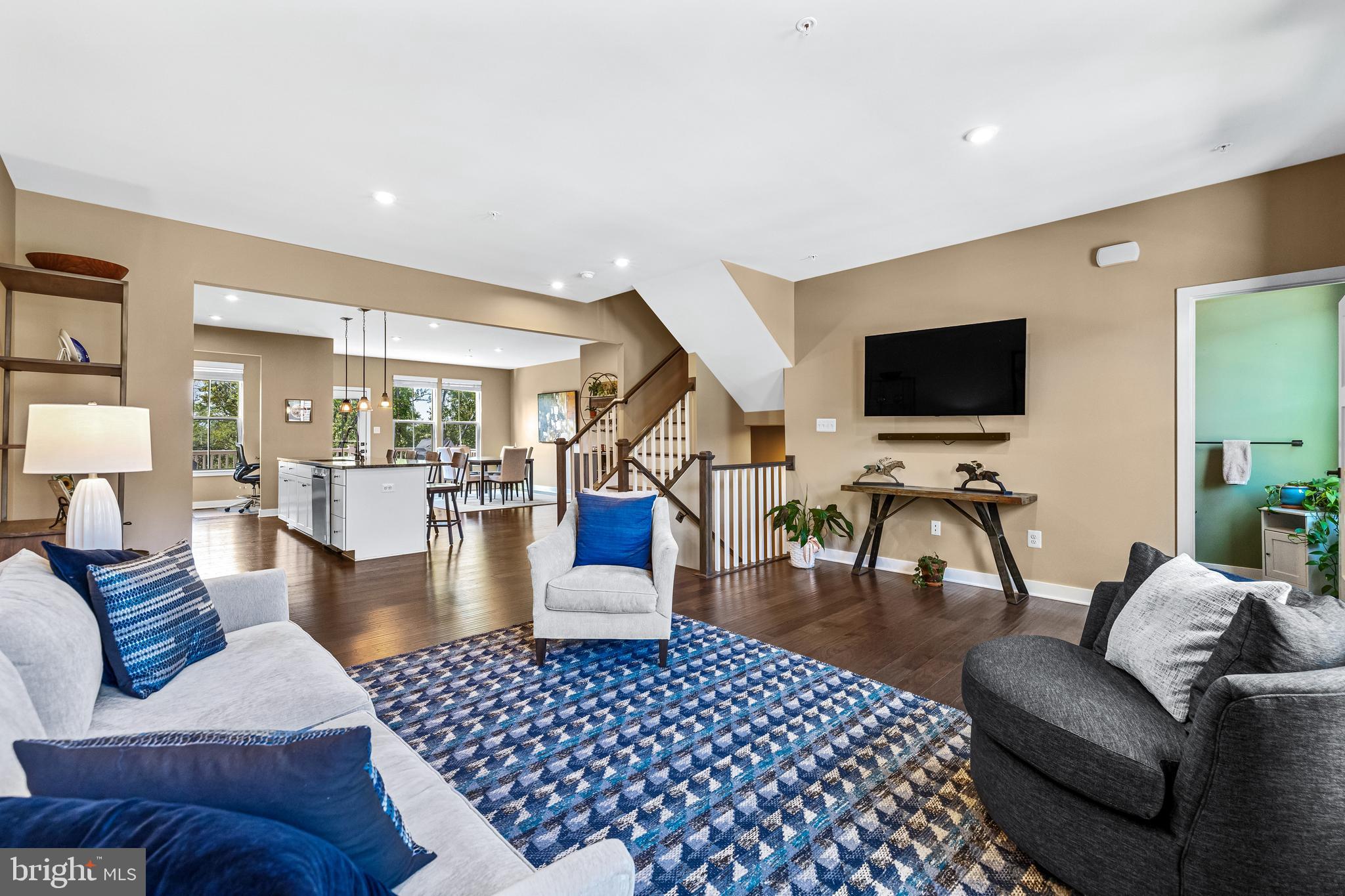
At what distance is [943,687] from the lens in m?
2.67

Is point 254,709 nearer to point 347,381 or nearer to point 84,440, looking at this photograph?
point 84,440

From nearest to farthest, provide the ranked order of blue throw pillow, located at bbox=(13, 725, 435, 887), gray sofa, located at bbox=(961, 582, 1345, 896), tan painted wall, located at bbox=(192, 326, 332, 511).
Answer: blue throw pillow, located at bbox=(13, 725, 435, 887) < gray sofa, located at bbox=(961, 582, 1345, 896) < tan painted wall, located at bbox=(192, 326, 332, 511)

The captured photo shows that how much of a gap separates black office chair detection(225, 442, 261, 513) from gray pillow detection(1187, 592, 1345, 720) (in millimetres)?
9894

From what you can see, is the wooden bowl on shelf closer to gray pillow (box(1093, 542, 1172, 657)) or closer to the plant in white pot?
the plant in white pot

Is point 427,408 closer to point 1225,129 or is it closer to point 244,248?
Result: point 244,248

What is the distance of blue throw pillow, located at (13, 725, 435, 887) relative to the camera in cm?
68

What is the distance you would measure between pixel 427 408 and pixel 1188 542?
1143 cm

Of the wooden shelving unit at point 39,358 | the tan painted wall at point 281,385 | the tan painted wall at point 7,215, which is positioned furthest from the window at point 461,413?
the wooden shelving unit at point 39,358

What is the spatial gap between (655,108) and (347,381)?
9.60 meters

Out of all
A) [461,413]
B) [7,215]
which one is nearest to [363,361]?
[461,413]

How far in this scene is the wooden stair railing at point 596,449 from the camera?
612 cm

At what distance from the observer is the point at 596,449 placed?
23.9 ft

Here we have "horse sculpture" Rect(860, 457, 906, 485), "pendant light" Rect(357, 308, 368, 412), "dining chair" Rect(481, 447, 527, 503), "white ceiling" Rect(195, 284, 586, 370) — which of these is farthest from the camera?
"dining chair" Rect(481, 447, 527, 503)

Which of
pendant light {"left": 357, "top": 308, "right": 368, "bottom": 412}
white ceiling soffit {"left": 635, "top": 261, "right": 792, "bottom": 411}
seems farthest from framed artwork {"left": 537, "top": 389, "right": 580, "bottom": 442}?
white ceiling soffit {"left": 635, "top": 261, "right": 792, "bottom": 411}
